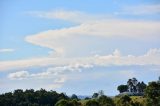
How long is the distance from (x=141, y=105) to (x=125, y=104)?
21.6 ft

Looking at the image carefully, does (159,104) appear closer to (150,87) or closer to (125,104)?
(150,87)

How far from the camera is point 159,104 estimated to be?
177 meters

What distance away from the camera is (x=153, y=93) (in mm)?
184750

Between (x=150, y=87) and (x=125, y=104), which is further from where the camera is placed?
(x=125, y=104)

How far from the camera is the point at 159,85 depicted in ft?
618

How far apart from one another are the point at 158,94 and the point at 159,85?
6.59 meters

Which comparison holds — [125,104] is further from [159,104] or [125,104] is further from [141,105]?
[159,104]

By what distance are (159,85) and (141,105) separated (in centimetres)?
1376

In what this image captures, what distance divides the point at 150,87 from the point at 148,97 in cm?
385

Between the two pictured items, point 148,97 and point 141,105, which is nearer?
point 148,97

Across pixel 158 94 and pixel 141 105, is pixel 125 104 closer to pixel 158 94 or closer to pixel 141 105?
pixel 141 105

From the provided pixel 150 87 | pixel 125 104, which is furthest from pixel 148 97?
pixel 125 104

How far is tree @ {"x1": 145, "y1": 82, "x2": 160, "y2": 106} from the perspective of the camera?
18075cm

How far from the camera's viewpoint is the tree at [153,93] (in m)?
181
